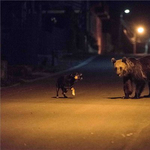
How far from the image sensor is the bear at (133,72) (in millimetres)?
15102

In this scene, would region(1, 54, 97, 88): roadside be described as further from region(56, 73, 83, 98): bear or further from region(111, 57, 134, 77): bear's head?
region(111, 57, 134, 77): bear's head

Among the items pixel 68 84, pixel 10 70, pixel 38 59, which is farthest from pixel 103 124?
pixel 38 59

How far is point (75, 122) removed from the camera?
1112 centimetres

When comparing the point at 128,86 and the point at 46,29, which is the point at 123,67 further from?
the point at 46,29

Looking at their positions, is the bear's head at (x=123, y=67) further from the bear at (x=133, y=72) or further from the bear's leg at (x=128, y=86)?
the bear's leg at (x=128, y=86)

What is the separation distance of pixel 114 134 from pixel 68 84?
6.11 metres

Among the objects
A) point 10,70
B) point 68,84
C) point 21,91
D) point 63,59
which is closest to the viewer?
point 68,84

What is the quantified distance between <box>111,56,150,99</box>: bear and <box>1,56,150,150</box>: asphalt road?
484mm

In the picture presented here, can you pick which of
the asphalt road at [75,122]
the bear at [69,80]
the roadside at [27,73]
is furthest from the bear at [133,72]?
the roadside at [27,73]

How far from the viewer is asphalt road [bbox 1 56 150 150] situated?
8.88 m

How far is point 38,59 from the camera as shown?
3434cm

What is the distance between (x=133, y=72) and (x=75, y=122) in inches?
186

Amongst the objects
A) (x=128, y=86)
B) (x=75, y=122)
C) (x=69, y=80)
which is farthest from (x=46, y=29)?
(x=75, y=122)

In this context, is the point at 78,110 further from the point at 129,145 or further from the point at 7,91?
the point at 7,91
